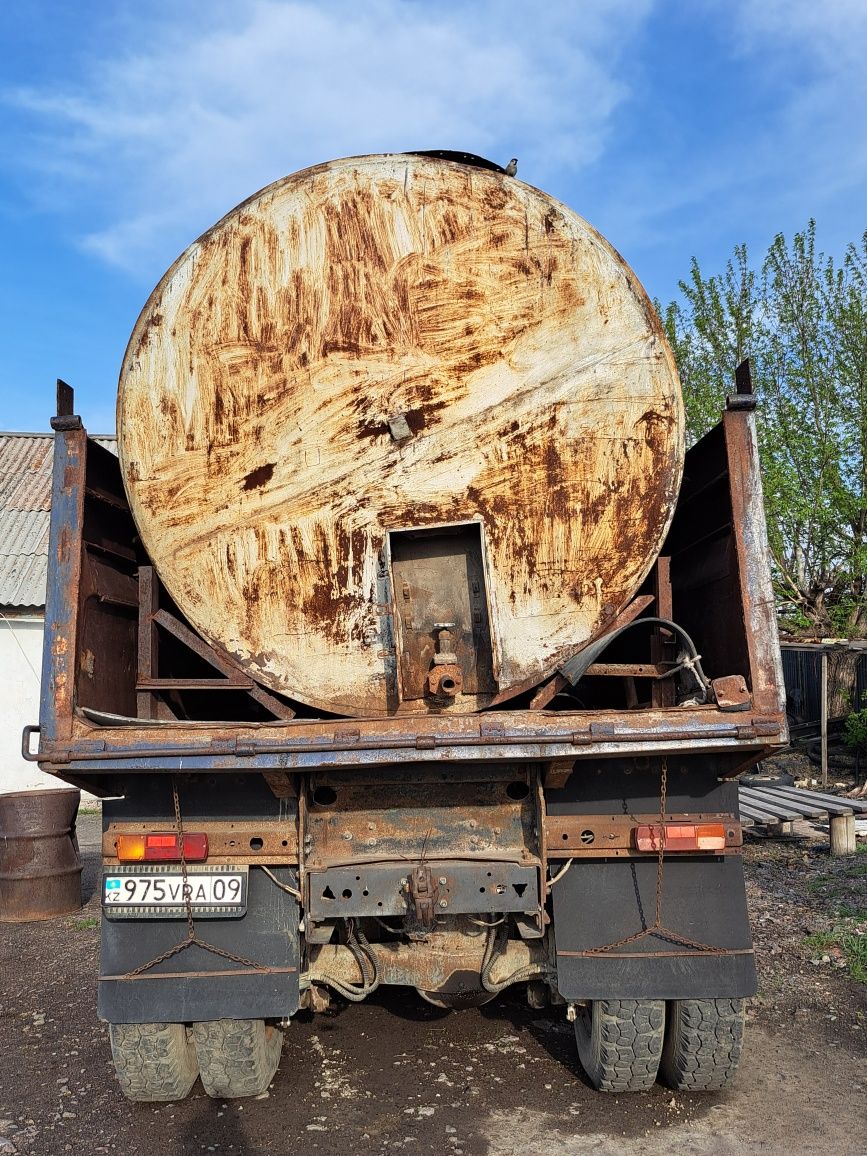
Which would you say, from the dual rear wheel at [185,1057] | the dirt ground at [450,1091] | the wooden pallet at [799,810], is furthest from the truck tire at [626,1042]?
the wooden pallet at [799,810]

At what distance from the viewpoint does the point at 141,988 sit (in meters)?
3.28

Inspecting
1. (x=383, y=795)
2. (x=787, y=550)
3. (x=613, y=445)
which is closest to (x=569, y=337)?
(x=613, y=445)

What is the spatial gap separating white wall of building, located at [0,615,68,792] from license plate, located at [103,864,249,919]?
9.86 meters

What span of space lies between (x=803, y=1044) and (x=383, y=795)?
7.49ft

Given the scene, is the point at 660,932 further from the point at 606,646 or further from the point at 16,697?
the point at 16,697

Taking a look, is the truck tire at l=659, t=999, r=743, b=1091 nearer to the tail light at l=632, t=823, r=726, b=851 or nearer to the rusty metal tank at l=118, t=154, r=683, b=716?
the tail light at l=632, t=823, r=726, b=851

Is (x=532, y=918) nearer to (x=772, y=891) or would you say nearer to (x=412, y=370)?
(x=412, y=370)

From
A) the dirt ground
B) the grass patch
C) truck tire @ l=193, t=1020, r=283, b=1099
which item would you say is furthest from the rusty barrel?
the grass patch

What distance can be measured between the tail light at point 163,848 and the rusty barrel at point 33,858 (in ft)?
12.4

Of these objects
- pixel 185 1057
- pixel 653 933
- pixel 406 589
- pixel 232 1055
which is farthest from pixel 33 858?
pixel 653 933

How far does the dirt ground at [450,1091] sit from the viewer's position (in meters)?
3.20

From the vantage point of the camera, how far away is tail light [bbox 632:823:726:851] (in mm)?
3201

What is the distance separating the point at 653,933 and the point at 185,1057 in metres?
1.78

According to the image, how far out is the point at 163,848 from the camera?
3248 mm
